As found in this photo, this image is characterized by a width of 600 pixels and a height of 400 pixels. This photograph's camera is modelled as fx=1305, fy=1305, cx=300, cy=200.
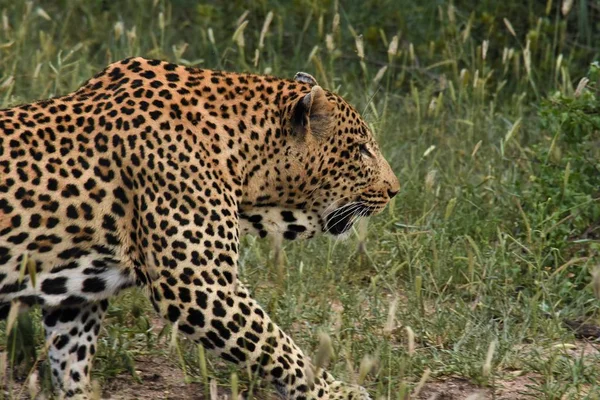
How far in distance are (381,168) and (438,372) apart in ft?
3.09

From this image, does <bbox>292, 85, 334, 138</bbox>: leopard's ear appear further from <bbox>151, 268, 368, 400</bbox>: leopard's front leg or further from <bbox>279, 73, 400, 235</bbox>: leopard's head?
<bbox>151, 268, 368, 400</bbox>: leopard's front leg

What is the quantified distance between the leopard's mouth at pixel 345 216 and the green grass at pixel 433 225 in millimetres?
81

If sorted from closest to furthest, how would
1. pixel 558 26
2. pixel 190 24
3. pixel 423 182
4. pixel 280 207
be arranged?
pixel 280 207 → pixel 423 182 → pixel 558 26 → pixel 190 24

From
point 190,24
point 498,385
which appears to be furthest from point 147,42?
point 498,385

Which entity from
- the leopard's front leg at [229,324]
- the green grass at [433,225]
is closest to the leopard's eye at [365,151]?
the green grass at [433,225]

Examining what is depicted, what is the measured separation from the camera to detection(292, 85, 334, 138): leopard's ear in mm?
5457

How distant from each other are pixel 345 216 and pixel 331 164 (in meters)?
0.27

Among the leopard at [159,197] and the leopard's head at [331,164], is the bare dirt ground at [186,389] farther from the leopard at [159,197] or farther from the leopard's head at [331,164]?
the leopard's head at [331,164]

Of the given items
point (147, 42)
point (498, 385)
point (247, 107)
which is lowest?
point (498, 385)

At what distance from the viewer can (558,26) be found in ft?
30.3

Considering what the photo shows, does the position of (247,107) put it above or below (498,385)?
above

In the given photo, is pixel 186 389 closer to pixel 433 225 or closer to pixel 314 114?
pixel 314 114

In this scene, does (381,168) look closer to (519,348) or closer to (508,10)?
(519,348)

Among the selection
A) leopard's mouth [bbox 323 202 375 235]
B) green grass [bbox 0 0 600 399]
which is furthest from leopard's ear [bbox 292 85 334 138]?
green grass [bbox 0 0 600 399]
